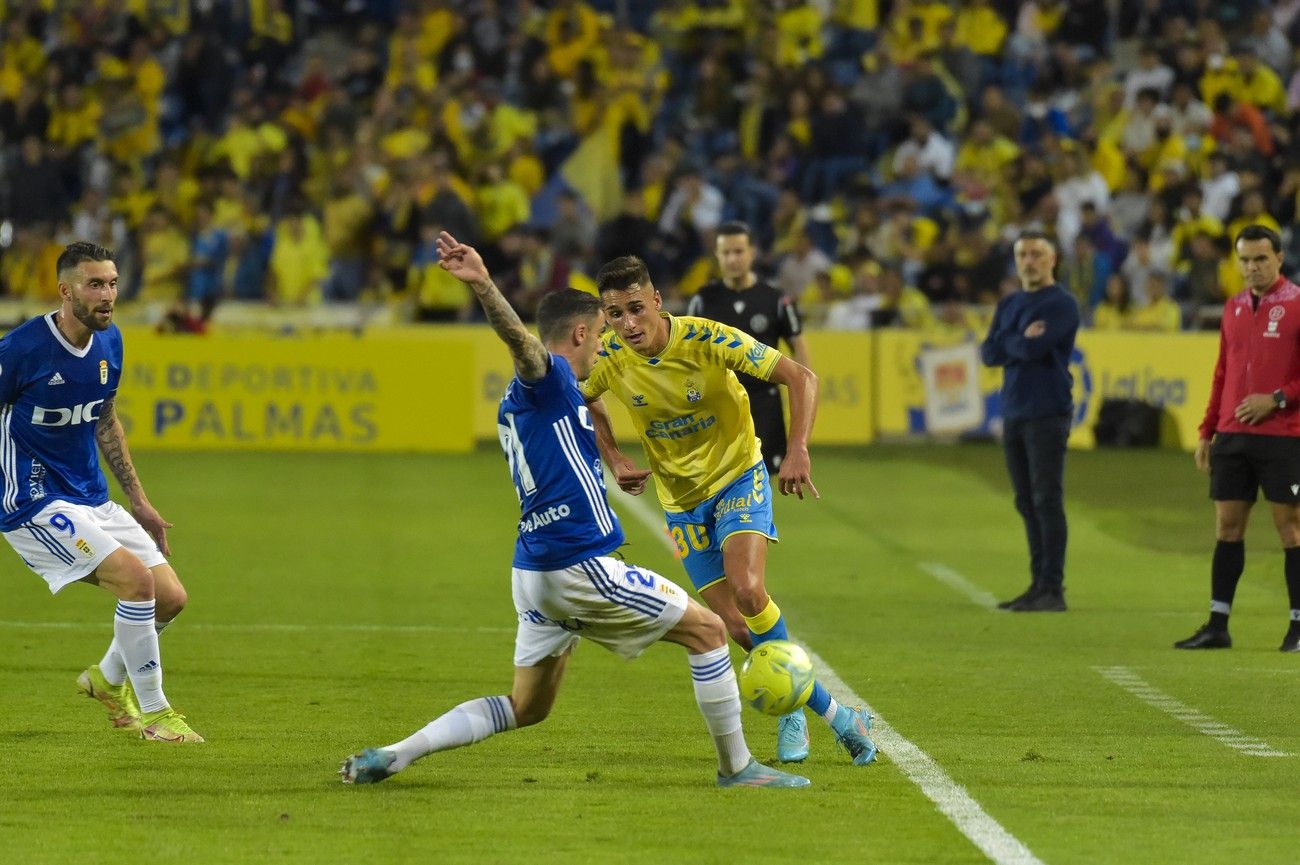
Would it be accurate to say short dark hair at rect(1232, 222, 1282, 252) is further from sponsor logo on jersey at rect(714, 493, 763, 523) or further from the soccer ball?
the soccer ball

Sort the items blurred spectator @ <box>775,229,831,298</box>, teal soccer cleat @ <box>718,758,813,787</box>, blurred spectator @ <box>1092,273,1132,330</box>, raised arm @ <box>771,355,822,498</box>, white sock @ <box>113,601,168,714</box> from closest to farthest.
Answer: teal soccer cleat @ <box>718,758,813,787</box>
raised arm @ <box>771,355,822,498</box>
white sock @ <box>113,601,168,714</box>
blurred spectator @ <box>1092,273,1132,330</box>
blurred spectator @ <box>775,229,831,298</box>

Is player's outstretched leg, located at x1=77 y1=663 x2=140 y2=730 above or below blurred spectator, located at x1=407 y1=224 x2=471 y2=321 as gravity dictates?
below

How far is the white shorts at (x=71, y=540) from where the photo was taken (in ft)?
26.2

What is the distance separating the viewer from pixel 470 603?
12.3 metres

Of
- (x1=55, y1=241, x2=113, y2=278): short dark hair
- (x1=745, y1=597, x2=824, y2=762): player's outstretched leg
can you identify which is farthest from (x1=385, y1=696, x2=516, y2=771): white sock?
(x1=55, y1=241, x2=113, y2=278): short dark hair

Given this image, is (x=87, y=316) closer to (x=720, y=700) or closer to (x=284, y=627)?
(x=720, y=700)

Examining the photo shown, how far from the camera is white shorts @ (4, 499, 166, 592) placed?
26.2ft

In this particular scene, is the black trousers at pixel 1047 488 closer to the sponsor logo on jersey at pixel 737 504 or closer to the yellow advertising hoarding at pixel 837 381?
the sponsor logo on jersey at pixel 737 504

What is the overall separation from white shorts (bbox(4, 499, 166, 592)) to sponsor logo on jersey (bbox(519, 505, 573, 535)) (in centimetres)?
205

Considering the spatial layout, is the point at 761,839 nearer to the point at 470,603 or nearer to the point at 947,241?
the point at 470,603

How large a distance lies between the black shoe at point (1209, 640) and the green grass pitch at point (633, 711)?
0.36 ft

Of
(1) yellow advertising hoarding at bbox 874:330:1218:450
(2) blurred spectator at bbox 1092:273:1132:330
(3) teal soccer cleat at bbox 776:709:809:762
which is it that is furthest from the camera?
(2) blurred spectator at bbox 1092:273:1132:330

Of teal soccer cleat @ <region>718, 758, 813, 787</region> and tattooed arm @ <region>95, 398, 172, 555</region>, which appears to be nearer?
teal soccer cleat @ <region>718, 758, 813, 787</region>

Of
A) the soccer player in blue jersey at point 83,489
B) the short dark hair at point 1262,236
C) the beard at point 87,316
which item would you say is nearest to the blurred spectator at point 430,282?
the short dark hair at point 1262,236
